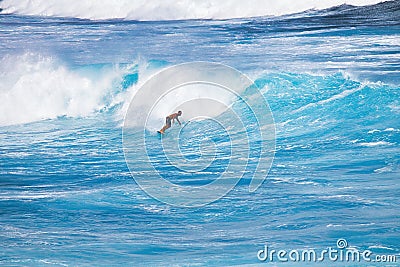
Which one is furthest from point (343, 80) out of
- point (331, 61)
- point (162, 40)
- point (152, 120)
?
point (162, 40)

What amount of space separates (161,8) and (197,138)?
8583mm

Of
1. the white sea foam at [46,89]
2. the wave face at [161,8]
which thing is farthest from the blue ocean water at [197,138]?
the wave face at [161,8]

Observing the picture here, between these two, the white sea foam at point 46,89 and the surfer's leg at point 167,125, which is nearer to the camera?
the surfer's leg at point 167,125

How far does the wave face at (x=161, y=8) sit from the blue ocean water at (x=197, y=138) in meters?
0.29

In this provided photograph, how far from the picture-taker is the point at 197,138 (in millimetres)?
9859

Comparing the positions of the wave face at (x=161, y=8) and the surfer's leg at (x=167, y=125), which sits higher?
the wave face at (x=161, y=8)

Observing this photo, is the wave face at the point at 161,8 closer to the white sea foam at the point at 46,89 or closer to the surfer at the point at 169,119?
the white sea foam at the point at 46,89

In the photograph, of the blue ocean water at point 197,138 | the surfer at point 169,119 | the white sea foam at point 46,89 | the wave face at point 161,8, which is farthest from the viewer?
the wave face at point 161,8

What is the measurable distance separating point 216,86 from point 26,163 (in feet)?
15.0

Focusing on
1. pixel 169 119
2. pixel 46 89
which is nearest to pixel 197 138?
pixel 169 119

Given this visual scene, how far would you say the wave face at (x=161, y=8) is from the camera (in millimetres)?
16891

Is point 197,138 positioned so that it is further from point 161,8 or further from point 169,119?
point 161,8

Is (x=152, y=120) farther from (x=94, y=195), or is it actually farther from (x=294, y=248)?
(x=294, y=248)

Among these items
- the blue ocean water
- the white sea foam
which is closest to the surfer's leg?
the blue ocean water
